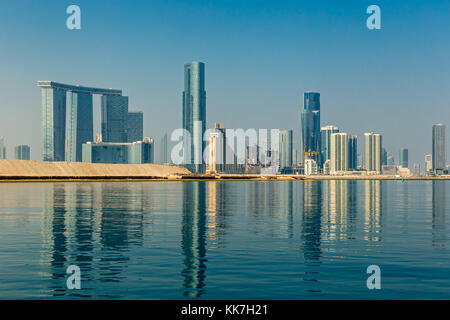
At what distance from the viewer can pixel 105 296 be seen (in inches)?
968

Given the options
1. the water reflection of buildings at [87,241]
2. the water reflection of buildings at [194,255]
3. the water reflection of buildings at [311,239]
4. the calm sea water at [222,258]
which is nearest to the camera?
the calm sea water at [222,258]

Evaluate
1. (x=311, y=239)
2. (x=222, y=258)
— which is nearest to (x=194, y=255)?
(x=222, y=258)

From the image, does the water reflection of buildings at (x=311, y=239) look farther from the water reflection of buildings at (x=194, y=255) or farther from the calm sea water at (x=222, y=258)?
the water reflection of buildings at (x=194, y=255)

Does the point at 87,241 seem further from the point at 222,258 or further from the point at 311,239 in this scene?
the point at 311,239

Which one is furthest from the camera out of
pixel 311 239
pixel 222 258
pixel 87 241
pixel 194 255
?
pixel 311 239

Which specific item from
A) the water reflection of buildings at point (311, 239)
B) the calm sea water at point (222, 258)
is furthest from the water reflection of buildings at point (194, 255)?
the water reflection of buildings at point (311, 239)

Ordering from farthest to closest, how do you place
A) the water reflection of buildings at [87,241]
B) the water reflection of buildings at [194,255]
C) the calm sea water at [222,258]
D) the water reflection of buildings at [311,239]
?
1. the water reflection of buildings at [311,239]
2. the water reflection of buildings at [87,241]
3. the water reflection of buildings at [194,255]
4. the calm sea water at [222,258]

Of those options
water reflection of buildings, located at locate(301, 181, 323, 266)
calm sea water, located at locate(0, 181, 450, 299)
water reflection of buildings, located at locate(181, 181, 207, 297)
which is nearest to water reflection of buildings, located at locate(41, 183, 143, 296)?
calm sea water, located at locate(0, 181, 450, 299)

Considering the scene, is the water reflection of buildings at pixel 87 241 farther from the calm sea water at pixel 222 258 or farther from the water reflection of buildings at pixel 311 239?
the water reflection of buildings at pixel 311 239

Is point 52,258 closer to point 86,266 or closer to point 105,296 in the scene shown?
point 86,266

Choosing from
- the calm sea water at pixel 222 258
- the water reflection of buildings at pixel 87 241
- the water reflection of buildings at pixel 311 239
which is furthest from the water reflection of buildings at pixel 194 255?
the water reflection of buildings at pixel 311 239

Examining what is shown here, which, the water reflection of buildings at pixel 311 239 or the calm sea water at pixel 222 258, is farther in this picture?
the water reflection of buildings at pixel 311 239
